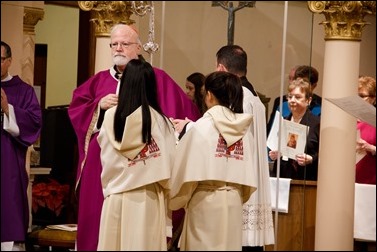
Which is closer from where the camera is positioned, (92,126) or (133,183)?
(133,183)

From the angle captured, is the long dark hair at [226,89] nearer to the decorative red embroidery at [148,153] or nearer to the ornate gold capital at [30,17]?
the decorative red embroidery at [148,153]

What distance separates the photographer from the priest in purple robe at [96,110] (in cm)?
756

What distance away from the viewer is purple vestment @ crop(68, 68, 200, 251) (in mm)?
7586

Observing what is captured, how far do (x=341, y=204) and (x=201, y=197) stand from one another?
6.40 ft

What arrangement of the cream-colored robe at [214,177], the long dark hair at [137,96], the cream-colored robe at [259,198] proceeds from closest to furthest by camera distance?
the long dark hair at [137,96], the cream-colored robe at [214,177], the cream-colored robe at [259,198]

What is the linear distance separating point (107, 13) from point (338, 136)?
2013mm

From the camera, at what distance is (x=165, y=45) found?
26.7 ft

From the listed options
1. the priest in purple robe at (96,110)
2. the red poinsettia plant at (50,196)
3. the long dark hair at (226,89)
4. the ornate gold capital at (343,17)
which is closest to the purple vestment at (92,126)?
the priest in purple robe at (96,110)

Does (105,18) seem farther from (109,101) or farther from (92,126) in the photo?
(109,101)

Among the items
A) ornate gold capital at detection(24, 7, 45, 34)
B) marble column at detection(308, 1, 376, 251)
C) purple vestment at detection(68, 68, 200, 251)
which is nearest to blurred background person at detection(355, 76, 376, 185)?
marble column at detection(308, 1, 376, 251)

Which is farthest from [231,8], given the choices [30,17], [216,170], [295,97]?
[216,170]

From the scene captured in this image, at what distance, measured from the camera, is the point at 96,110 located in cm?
768

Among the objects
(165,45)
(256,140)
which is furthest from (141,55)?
(256,140)

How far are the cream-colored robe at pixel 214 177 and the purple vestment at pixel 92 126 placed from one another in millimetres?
834
